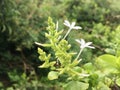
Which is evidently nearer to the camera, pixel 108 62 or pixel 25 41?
pixel 108 62

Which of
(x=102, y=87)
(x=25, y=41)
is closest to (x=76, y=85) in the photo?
(x=102, y=87)

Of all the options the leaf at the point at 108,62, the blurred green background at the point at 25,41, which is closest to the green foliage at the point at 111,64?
the leaf at the point at 108,62

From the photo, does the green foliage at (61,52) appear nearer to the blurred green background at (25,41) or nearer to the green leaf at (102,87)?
the green leaf at (102,87)

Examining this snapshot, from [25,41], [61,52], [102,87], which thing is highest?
[61,52]

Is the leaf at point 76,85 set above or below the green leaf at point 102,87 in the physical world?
above

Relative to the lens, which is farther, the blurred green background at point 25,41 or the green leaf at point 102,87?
the blurred green background at point 25,41

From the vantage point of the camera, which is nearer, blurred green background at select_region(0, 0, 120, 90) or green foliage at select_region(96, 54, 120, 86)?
green foliage at select_region(96, 54, 120, 86)

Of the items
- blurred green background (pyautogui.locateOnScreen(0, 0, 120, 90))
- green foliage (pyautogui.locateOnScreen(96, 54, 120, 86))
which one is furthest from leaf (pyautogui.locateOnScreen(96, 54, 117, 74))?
blurred green background (pyautogui.locateOnScreen(0, 0, 120, 90))

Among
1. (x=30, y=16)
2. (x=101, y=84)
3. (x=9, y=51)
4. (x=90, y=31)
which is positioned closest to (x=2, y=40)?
(x=9, y=51)

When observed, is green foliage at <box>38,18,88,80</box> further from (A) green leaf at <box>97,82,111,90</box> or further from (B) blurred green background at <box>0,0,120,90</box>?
(B) blurred green background at <box>0,0,120,90</box>

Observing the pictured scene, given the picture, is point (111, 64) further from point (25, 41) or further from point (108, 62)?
point (25, 41)

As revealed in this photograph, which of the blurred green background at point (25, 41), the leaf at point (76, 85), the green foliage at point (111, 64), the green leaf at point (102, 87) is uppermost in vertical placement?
the green foliage at point (111, 64)
